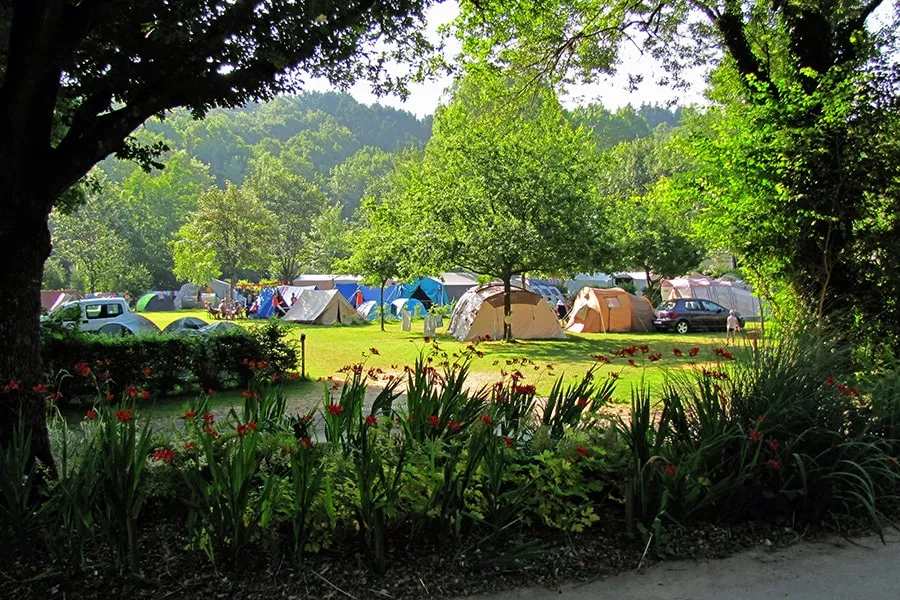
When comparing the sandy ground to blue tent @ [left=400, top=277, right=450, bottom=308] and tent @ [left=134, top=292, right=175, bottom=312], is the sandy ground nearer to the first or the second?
blue tent @ [left=400, top=277, right=450, bottom=308]

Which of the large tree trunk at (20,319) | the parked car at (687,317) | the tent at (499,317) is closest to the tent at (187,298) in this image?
the tent at (499,317)

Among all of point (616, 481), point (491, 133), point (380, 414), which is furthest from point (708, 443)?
point (491, 133)

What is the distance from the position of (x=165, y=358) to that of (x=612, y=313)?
17.7 metres

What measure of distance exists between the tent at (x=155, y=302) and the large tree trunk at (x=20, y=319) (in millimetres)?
44318

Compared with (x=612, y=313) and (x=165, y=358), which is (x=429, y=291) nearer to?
(x=612, y=313)

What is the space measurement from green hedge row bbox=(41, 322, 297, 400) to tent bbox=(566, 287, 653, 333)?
15.1 m

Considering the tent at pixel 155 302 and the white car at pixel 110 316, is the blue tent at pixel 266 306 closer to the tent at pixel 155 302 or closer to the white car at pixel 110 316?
the white car at pixel 110 316

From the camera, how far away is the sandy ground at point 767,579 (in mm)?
2793

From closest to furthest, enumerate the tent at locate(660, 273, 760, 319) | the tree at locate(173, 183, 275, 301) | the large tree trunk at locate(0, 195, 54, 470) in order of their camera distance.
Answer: the large tree trunk at locate(0, 195, 54, 470), the tent at locate(660, 273, 760, 319), the tree at locate(173, 183, 275, 301)

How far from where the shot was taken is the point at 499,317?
19.8 metres

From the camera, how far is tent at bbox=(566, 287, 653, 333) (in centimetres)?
2333

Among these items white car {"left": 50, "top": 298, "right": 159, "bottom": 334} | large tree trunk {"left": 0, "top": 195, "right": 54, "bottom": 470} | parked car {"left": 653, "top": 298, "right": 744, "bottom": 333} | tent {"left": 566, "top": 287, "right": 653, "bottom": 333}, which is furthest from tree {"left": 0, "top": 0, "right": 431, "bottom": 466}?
parked car {"left": 653, "top": 298, "right": 744, "bottom": 333}

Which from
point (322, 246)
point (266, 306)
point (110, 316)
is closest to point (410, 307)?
point (266, 306)

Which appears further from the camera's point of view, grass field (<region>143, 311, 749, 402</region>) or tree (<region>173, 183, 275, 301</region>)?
tree (<region>173, 183, 275, 301</region>)
